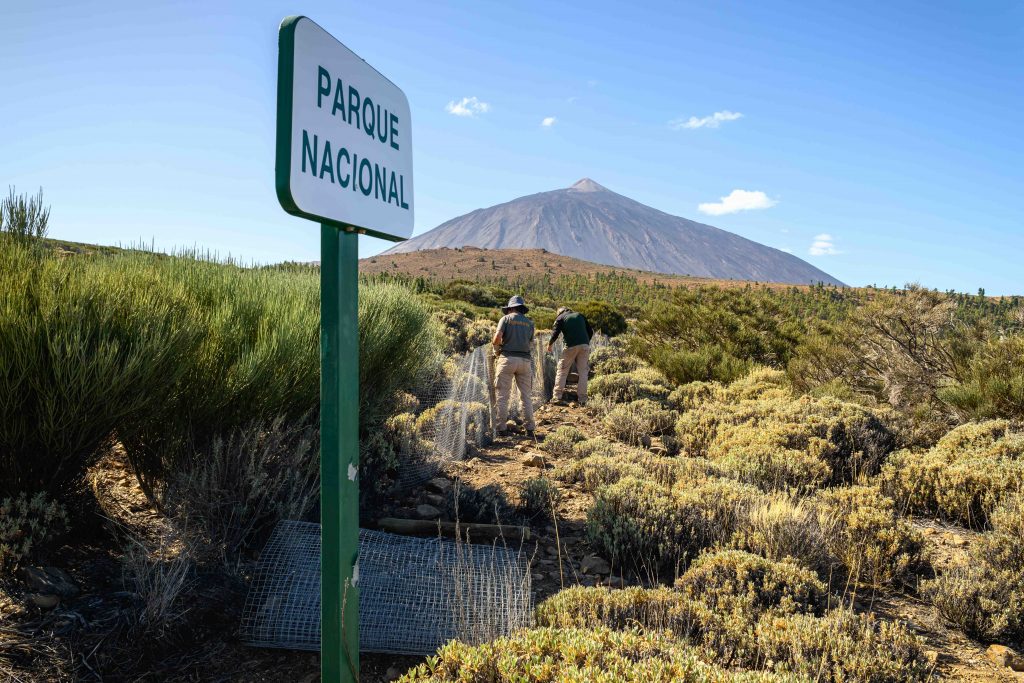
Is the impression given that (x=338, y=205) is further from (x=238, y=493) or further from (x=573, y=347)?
(x=573, y=347)

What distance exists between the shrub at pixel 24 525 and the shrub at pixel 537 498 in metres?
3.20

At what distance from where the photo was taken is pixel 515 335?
8609mm

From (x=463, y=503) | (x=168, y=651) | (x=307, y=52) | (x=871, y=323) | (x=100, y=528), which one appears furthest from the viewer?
(x=871, y=323)

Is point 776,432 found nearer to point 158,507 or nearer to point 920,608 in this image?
point 920,608

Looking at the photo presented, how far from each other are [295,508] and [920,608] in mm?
4117

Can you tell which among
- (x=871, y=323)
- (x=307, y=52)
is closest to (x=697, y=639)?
(x=307, y=52)

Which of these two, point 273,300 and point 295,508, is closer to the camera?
point 295,508

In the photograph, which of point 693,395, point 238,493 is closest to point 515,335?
point 693,395

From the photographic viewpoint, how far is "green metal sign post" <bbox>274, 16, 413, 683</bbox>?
160cm

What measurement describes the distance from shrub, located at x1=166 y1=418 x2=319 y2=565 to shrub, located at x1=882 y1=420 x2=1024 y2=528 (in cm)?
528

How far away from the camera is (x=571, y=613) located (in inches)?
126

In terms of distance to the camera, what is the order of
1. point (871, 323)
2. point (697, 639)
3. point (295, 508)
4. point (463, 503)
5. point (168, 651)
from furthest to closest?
point (871, 323) < point (463, 503) < point (295, 508) < point (697, 639) < point (168, 651)

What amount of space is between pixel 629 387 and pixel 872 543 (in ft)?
20.9

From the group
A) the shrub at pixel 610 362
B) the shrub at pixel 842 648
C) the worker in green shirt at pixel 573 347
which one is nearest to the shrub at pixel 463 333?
the shrub at pixel 610 362
